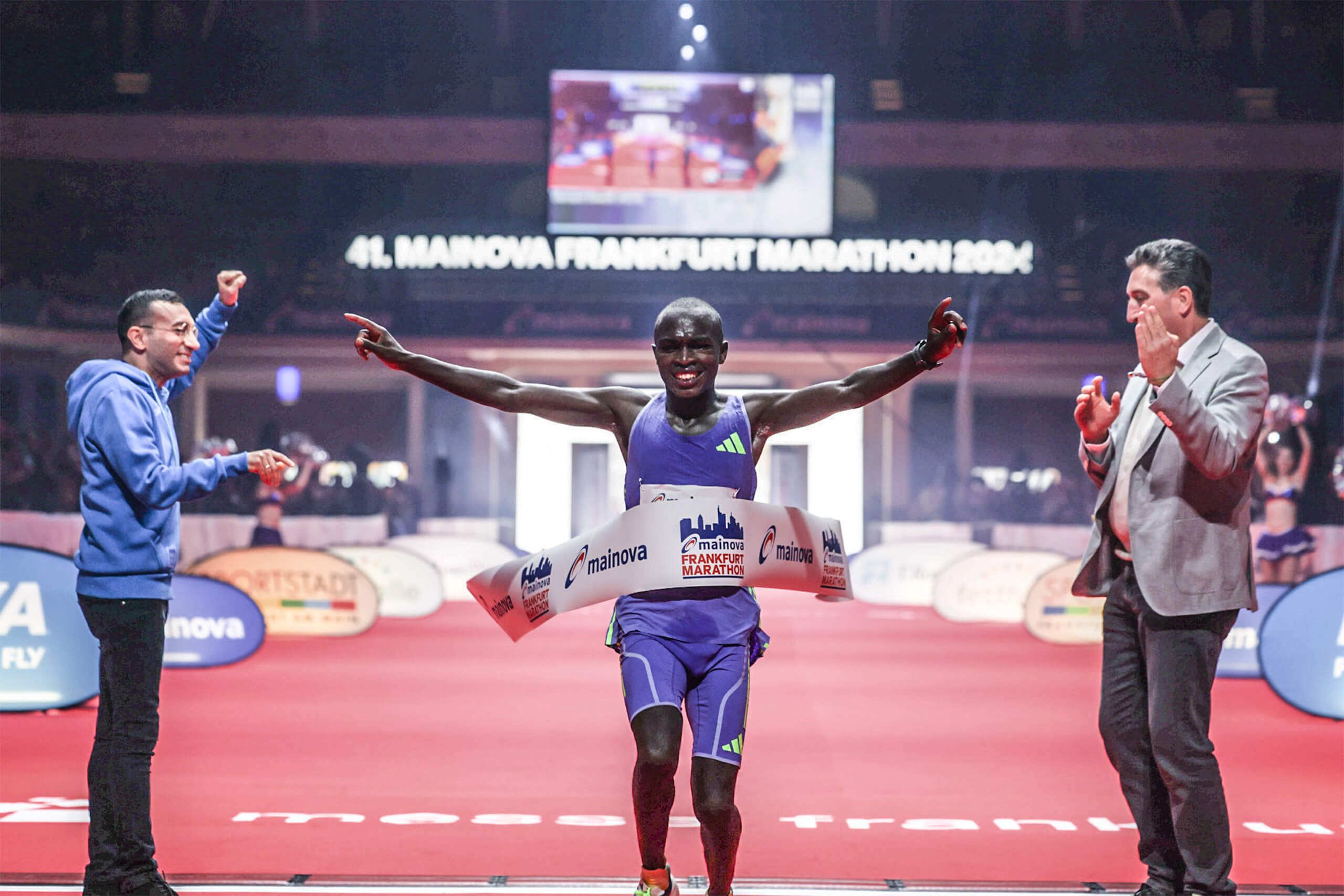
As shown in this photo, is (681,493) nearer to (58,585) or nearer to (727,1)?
(58,585)

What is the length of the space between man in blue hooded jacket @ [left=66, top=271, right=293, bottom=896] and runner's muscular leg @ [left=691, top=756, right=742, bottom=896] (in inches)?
54.6

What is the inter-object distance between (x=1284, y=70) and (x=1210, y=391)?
946cm

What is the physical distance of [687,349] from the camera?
2.87 m

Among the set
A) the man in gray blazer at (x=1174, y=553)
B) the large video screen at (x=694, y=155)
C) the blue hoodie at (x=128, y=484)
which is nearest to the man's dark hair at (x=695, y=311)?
the man in gray blazer at (x=1174, y=553)

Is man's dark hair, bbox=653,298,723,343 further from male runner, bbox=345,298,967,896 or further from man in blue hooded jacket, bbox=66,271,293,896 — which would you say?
man in blue hooded jacket, bbox=66,271,293,896

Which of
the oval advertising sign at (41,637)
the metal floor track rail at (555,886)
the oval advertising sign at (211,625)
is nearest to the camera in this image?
the metal floor track rail at (555,886)

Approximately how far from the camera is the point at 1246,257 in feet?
43.3

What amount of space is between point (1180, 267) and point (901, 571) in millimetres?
8543

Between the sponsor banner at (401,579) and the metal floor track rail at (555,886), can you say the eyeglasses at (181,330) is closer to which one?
the metal floor track rail at (555,886)

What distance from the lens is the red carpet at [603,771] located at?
358cm

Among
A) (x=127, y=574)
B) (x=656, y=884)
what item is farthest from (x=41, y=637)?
(x=656, y=884)

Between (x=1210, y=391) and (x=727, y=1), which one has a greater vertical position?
(x=727, y=1)

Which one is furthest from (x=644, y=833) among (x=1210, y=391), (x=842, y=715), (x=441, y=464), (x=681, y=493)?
(x=441, y=464)

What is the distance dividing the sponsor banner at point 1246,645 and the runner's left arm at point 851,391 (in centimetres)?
515
